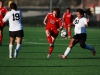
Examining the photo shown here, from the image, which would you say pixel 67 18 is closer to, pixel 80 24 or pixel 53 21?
pixel 53 21

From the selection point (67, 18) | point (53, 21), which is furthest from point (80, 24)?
point (67, 18)

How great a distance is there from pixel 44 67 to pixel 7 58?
3.13 meters

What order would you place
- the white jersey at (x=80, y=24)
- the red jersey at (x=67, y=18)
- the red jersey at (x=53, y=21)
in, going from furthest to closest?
1. the red jersey at (x=67, y=18)
2. the red jersey at (x=53, y=21)
3. the white jersey at (x=80, y=24)

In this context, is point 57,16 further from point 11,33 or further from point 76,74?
point 76,74

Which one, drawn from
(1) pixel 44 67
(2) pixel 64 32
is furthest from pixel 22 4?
(1) pixel 44 67

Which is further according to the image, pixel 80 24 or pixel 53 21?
pixel 53 21

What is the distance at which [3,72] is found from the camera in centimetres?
1358

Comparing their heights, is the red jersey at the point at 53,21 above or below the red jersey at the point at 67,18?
above

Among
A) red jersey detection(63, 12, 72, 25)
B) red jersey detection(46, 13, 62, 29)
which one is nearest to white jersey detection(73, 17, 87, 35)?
red jersey detection(46, 13, 62, 29)

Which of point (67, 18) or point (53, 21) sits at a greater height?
point (53, 21)

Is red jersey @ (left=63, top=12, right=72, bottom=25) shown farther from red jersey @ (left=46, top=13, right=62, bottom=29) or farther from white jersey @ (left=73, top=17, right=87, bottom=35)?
white jersey @ (left=73, top=17, right=87, bottom=35)

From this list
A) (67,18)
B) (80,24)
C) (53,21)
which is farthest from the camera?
(67,18)

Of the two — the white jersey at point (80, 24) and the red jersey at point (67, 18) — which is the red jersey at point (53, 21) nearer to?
the white jersey at point (80, 24)

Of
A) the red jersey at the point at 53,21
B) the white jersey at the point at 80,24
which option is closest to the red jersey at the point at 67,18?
the red jersey at the point at 53,21
